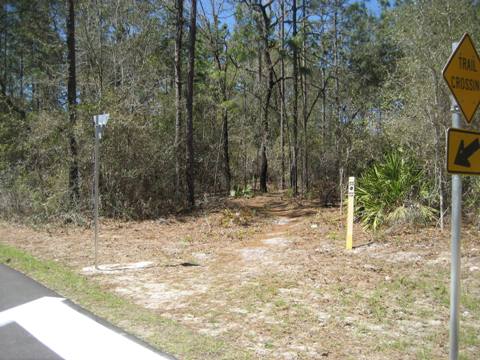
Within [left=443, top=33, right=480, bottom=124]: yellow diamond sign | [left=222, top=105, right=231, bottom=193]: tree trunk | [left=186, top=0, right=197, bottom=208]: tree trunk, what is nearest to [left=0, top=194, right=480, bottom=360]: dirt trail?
[left=443, top=33, right=480, bottom=124]: yellow diamond sign

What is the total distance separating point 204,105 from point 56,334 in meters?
19.9

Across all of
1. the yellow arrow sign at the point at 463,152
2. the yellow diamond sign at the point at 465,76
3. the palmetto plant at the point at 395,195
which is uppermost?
the yellow diamond sign at the point at 465,76

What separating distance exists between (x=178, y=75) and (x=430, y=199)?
10.7 metres

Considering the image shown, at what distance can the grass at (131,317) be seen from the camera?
440 centimetres

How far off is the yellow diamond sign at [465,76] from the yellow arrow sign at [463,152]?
5.7 inches

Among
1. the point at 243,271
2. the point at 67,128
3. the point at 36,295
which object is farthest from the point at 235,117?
the point at 36,295

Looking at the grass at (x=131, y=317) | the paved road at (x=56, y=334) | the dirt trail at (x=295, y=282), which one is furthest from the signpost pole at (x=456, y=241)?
the paved road at (x=56, y=334)

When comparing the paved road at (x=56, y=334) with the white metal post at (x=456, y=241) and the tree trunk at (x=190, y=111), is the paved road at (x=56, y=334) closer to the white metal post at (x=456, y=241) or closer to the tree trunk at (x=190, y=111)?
the white metal post at (x=456, y=241)

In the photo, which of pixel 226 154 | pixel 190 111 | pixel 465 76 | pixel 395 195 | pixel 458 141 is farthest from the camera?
pixel 226 154

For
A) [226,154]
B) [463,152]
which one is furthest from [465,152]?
[226,154]

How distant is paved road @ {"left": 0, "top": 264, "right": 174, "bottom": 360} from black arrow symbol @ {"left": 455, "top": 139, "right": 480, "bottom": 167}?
312 cm

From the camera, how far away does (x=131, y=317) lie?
214 inches

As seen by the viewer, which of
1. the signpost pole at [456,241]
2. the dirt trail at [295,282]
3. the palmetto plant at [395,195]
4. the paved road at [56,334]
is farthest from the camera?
the palmetto plant at [395,195]

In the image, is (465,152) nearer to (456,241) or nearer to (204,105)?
(456,241)
